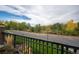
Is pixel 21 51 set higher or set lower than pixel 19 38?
lower

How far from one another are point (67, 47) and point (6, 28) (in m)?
0.88

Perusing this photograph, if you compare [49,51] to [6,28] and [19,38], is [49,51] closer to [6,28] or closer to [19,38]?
[19,38]

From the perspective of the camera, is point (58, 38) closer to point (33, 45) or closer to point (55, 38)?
point (55, 38)

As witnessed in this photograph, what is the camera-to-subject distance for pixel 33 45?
104 inches

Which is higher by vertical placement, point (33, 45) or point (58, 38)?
point (58, 38)

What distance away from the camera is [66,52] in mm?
2551

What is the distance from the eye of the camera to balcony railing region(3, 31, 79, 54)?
8.46 ft

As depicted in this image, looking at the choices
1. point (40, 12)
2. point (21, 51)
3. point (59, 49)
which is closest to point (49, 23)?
point (40, 12)

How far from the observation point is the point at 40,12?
2.61m

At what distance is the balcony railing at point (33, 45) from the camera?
2578 mm

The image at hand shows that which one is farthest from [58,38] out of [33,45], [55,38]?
[33,45]
